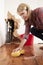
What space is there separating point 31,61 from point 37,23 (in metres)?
0.50

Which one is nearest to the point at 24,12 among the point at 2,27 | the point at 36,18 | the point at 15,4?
the point at 36,18

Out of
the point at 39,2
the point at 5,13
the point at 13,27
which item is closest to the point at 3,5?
the point at 5,13

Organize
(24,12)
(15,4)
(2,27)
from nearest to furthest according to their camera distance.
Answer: (24,12), (2,27), (15,4)

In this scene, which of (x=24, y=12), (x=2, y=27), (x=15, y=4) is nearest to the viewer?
(x=24, y=12)

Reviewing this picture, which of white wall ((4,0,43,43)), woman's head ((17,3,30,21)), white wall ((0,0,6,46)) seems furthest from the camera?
white wall ((4,0,43,43))

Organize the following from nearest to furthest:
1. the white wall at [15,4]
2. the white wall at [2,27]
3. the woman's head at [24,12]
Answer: the woman's head at [24,12]
the white wall at [2,27]
the white wall at [15,4]

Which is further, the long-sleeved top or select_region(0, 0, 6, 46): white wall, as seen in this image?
select_region(0, 0, 6, 46): white wall

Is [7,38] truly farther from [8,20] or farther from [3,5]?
[3,5]

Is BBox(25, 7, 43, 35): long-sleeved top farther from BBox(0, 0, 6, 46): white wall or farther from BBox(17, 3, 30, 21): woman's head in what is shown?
BBox(0, 0, 6, 46): white wall

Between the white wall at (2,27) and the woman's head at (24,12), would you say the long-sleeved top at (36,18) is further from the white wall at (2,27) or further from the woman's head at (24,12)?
the white wall at (2,27)

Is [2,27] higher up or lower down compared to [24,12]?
lower down

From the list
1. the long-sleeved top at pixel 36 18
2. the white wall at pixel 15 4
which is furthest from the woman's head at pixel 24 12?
the white wall at pixel 15 4

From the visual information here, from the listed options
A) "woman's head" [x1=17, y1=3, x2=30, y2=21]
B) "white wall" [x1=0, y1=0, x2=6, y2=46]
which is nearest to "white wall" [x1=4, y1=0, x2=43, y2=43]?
"white wall" [x1=0, y1=0, x2=6, y2=46]

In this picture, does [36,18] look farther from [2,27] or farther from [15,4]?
[15,4]
